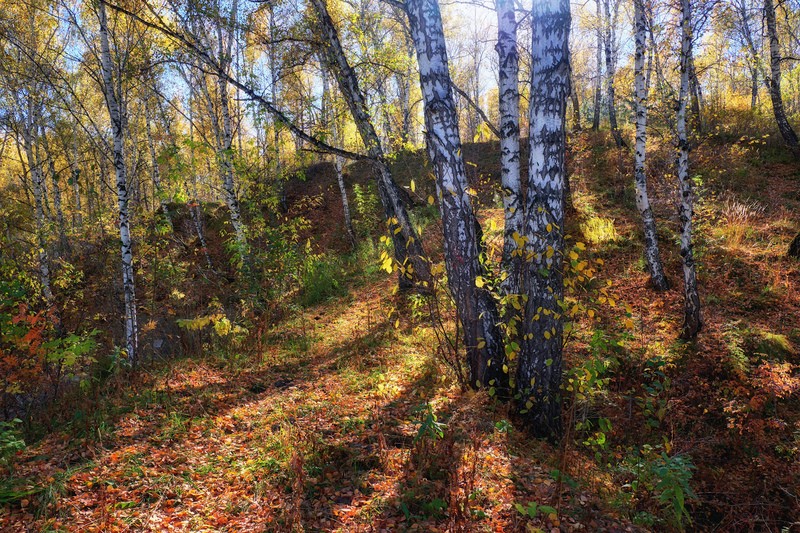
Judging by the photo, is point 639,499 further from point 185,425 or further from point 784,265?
point 784,265

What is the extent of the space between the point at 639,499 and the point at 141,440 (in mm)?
4389

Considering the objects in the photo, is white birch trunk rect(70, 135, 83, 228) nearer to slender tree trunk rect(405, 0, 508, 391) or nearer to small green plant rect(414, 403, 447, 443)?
slender tree trunk rect(405, 0, 508, 391)

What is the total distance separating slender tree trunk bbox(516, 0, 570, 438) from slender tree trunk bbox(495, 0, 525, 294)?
1.71 m

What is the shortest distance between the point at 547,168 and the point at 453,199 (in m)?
0.98

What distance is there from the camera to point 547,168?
143 inches

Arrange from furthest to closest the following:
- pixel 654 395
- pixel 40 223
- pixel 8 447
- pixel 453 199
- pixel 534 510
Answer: pixel 40 223, pixel 654 395, pixel 453 199, pixel 8 447, pixel 534 510

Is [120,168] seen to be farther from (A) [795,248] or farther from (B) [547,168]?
(A) [795,248]

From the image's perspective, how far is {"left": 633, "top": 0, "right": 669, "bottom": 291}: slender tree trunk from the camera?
7195 millimetres

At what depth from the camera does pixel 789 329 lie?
5.77 metres

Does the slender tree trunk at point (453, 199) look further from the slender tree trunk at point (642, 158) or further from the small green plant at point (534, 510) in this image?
the slender tree trunk at point (642, 158)

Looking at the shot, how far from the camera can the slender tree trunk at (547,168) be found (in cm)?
361

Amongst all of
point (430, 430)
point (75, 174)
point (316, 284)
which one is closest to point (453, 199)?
point (430, 430)

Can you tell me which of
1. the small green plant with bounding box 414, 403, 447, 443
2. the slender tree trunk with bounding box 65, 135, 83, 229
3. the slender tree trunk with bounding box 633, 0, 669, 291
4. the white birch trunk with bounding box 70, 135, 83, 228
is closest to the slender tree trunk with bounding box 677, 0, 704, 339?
the slender tree trunk with bounding box 633, 0, 669, 291

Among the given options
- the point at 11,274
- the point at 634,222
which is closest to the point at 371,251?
the point at 634,222
